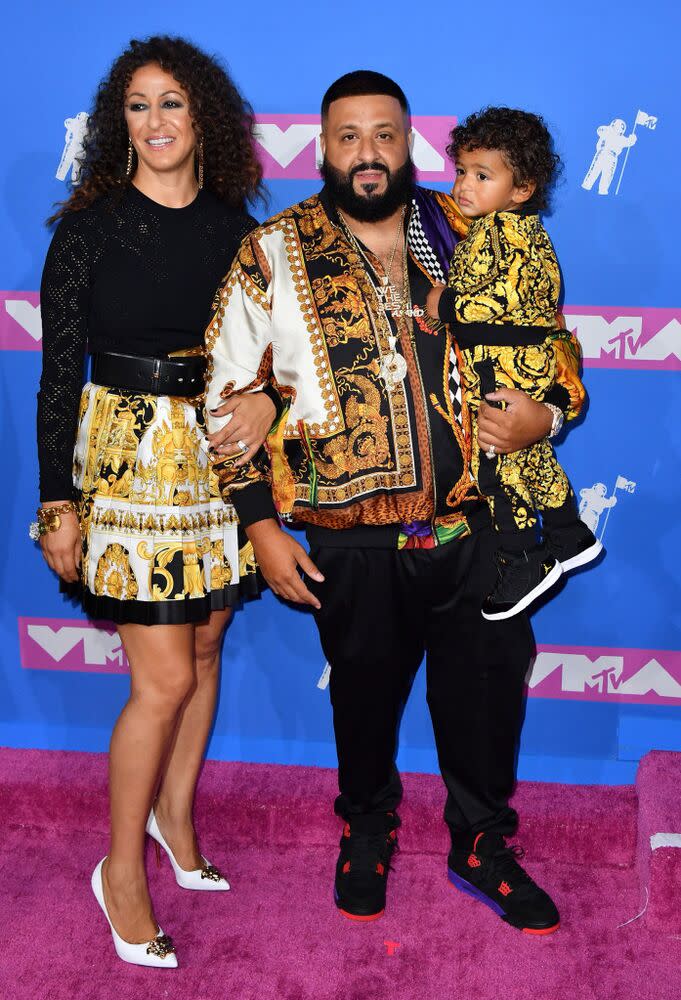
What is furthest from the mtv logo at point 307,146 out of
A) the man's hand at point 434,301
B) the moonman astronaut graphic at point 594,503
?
the moonman astronaut graphic at point 594,503

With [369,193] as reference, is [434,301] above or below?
below

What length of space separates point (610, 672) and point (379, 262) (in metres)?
1.23

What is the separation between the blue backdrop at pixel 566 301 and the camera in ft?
7.48

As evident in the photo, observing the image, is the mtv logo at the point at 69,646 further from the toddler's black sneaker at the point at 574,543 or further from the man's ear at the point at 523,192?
the man's ear at the point at 523,192

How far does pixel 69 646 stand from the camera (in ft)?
9.26

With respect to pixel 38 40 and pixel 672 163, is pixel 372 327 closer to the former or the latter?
pixel 672 163

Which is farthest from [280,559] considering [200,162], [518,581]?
[200,162]

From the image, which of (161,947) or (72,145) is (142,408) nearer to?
(72,145)

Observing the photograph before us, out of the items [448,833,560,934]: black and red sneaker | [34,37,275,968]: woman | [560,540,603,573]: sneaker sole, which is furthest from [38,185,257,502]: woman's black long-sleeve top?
[448,833,560,934]: black and red sneaker

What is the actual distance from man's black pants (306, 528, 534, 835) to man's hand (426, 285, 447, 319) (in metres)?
0.47

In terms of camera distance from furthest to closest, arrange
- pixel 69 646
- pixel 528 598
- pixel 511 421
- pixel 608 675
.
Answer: pixel 69 646, pixel 608 675, pixel 528 598, pixel 511 421

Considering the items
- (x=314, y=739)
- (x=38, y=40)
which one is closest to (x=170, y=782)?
(x=314, y=739)

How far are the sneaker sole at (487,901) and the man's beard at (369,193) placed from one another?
1487mm

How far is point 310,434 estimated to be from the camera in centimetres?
205
